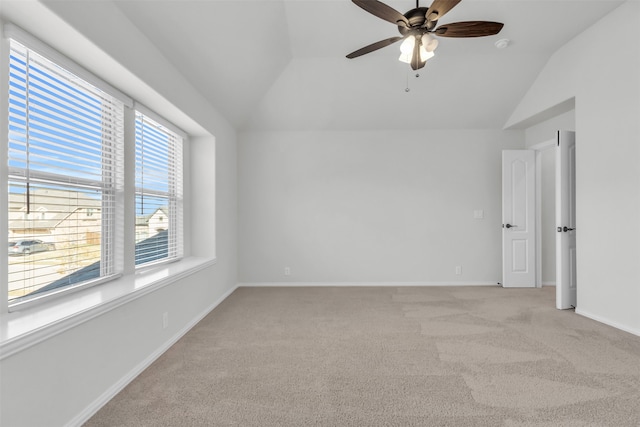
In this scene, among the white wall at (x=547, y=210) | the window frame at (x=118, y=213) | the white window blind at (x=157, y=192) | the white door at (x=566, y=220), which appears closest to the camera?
the window frame at (x=118, y=213)

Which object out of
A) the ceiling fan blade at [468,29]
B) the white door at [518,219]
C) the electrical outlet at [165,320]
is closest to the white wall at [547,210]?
the white door at [518,219]

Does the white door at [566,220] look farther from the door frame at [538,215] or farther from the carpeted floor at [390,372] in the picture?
the door frame at [538,215]

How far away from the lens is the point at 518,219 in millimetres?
4645

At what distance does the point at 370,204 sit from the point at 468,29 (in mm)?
2891

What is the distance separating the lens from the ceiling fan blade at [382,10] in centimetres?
195

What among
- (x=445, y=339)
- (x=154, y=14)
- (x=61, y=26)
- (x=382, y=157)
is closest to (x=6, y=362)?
(x=61, y=26)

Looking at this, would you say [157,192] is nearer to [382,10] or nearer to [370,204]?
[382,10]

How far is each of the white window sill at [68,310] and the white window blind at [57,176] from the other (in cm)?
10

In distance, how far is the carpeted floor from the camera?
1706 millimetres

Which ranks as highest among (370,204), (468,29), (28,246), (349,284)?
(468,29)

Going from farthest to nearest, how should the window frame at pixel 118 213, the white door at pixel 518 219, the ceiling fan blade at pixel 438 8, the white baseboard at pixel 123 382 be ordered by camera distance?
the white door at pixel 518 219 < the ceiling fan blade at pixel 438 8 < the white baseboard at pixel 123 382 < the window frame at pixel 118 213

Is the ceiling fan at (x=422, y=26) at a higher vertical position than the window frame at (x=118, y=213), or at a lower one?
higher

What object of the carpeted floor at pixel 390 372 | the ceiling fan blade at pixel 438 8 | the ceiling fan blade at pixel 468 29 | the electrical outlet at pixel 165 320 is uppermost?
the ceiling fan blade at pixel 468 29

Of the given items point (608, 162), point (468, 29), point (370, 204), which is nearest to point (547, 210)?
point (608, 162)
